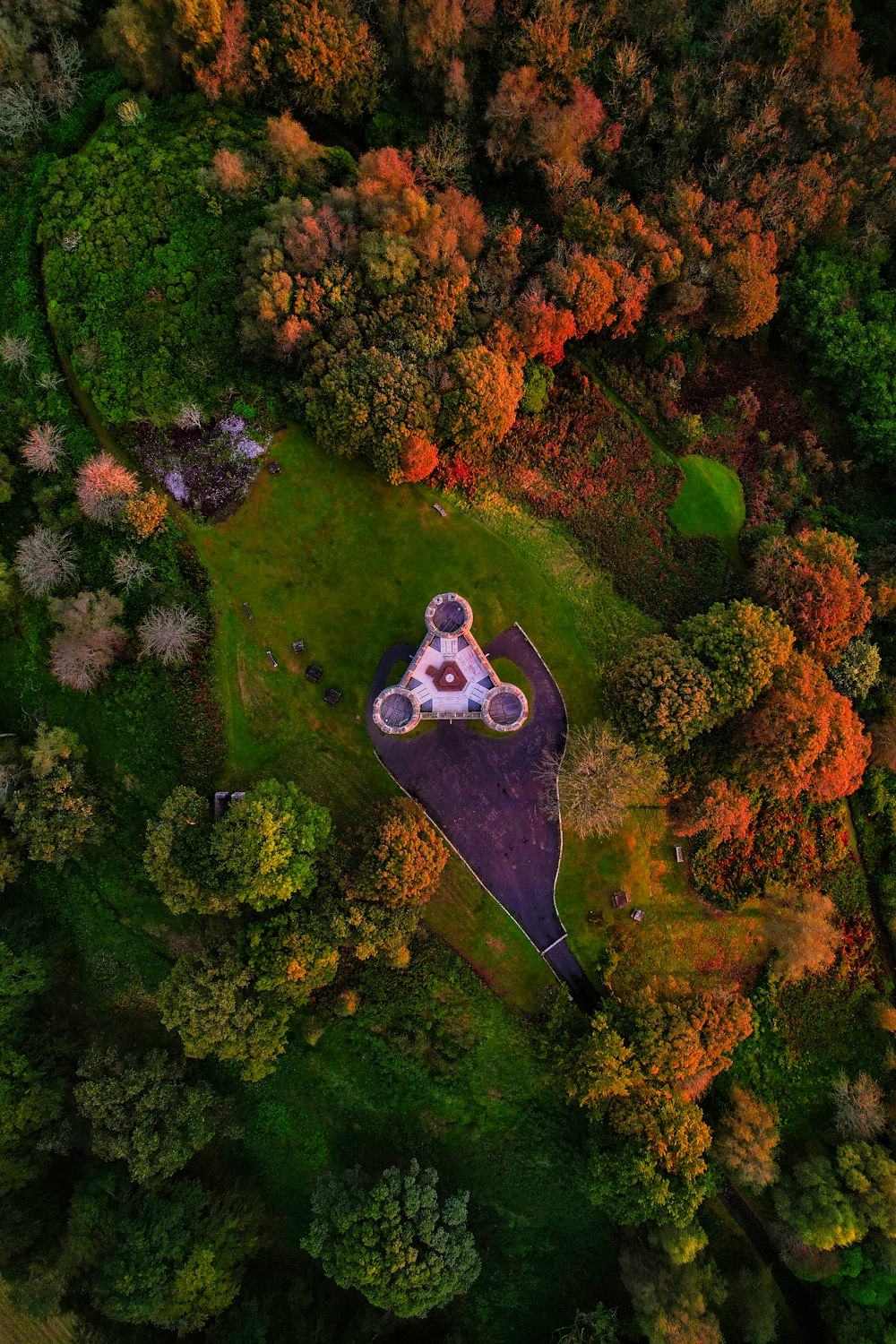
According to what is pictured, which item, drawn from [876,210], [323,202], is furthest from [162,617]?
[876,210]

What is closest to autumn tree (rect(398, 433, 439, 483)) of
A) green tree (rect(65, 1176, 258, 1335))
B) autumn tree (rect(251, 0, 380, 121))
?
autumn tree (rect(251, 0, 380, 121))

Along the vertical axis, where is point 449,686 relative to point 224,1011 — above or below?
above

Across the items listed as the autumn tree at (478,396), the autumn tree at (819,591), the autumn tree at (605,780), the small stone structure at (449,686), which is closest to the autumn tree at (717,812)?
the autumn tree at (605,780)

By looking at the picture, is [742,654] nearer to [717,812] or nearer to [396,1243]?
[717,812]

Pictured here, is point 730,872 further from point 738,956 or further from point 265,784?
point 265,784

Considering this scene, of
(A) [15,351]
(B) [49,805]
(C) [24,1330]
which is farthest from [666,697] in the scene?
(C) [24,1330]

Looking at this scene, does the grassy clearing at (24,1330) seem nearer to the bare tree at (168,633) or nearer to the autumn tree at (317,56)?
the bare tree at (168,633)

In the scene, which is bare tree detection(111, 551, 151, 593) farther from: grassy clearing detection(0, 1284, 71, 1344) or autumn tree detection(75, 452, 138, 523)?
grassy clearing detection(0, 1284, 71, 1344)

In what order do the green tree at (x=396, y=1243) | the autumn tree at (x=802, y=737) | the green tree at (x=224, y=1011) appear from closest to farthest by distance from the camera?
the green tree at (x=396, y=1243)
the green tree at (x=224, y=1011)
the autumn tree at (x=802, y=737)
